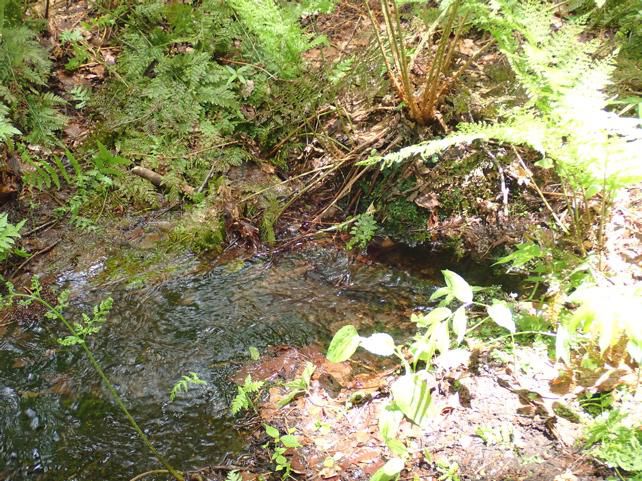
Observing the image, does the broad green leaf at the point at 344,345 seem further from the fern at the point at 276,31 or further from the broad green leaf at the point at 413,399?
the fern at the point at 276,31

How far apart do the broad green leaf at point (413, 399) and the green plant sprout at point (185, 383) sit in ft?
3.88

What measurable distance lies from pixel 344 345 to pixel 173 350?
137 cm

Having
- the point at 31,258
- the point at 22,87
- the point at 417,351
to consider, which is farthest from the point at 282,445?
the point at 22,87

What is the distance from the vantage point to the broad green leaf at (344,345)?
174cm

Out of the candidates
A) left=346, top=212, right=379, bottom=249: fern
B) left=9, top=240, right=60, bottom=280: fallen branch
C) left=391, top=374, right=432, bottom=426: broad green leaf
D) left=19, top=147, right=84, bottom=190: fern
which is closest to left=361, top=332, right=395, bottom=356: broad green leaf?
left=391, top=374, right=432, bottom=426: broad green leaf

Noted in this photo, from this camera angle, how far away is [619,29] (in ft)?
11.7

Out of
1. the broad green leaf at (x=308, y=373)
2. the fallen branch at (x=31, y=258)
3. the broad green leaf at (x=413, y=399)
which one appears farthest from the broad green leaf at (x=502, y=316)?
the fallen branch at (x=31, y=258)

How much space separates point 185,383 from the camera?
2385mm

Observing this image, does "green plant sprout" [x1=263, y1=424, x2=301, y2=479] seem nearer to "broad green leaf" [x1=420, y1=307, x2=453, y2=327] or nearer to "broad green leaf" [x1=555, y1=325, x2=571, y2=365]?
"broad green leaf" [x1=420, y1=307, x2=453, y2=327]

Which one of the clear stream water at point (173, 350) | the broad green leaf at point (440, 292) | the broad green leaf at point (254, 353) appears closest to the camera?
the broad green leaf at point (440, 292)

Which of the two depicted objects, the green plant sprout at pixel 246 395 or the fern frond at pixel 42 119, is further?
the fern frond at pixel 42 119

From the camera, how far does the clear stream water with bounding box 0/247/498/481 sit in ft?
7.29

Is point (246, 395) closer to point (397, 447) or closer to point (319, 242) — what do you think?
point (397, 447)

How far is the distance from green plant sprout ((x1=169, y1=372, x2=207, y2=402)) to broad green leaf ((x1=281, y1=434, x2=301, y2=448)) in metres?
0.60
